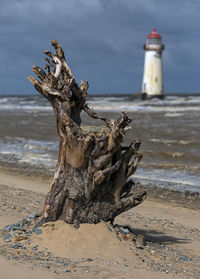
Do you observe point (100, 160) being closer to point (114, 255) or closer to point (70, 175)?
point (70, 175)

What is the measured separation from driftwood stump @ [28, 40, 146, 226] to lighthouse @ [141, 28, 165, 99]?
175ft

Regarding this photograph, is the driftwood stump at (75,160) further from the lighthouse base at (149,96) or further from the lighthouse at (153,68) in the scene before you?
the lighthouse at (153,68)

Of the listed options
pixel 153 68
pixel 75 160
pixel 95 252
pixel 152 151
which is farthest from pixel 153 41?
pixel 95 252

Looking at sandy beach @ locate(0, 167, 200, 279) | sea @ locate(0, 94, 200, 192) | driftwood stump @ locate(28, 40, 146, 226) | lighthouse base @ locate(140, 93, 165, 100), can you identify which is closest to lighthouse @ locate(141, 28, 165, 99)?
lighthouse base @ locate(140, 93, 165, 100)

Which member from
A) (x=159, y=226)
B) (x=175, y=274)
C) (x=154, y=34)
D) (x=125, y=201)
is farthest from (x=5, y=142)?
(x=154, y=34)

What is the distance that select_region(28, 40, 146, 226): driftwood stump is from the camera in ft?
18.7

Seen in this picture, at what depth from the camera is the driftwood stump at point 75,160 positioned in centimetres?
570

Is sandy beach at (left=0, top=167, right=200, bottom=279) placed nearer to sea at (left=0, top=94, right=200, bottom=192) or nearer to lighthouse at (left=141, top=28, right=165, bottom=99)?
sea at (left=0, top=94, right=200, bottom=192)

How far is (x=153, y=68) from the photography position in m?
58.2

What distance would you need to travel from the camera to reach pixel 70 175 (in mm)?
5730

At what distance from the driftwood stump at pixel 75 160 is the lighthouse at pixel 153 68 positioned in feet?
175

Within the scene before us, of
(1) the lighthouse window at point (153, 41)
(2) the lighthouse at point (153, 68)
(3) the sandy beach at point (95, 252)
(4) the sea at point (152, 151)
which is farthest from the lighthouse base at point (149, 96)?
(3) the sandy beach at point (95, 252)

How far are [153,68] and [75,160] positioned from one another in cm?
5385

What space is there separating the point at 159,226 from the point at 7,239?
3682 millimetres
